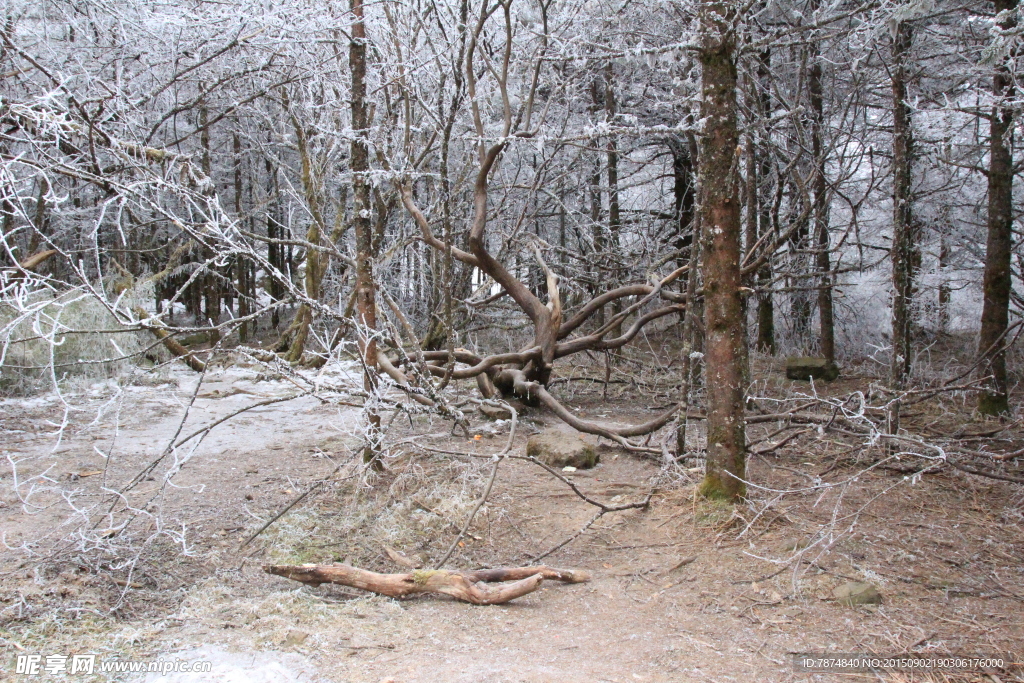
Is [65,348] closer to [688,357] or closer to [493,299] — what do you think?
[493,299]

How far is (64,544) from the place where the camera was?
3.76 meters

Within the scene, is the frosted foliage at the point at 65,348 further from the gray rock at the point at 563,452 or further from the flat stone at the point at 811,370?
the flat stone at the point at 811,370

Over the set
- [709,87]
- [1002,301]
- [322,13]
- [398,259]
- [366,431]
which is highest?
[322,13]

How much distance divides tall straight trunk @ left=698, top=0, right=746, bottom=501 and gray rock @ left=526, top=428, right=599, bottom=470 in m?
1.39

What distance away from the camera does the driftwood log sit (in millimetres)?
3492

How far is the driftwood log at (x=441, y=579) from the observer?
3492 mm

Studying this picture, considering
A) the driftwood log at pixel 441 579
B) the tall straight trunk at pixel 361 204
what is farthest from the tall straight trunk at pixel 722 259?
the tall straight trunk at pixel 361 204

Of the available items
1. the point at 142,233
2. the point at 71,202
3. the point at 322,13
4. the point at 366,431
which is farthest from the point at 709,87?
the point at 142,233

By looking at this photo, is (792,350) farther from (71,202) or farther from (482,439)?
(71,202)

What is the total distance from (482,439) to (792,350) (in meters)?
8.50

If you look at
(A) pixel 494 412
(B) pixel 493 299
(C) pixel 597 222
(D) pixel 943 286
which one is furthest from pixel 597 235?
(D) pixel 943 286

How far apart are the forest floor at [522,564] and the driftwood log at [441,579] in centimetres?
6

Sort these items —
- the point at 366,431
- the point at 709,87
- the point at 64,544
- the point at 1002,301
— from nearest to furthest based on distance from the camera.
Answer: the point at 64,544, the point at 709,87, the point at 366,431, the point at 1002,301

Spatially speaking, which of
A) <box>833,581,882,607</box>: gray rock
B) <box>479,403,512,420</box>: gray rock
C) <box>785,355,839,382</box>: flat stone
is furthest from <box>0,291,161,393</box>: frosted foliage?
<box>785,355,839,382</box>: flat stone
